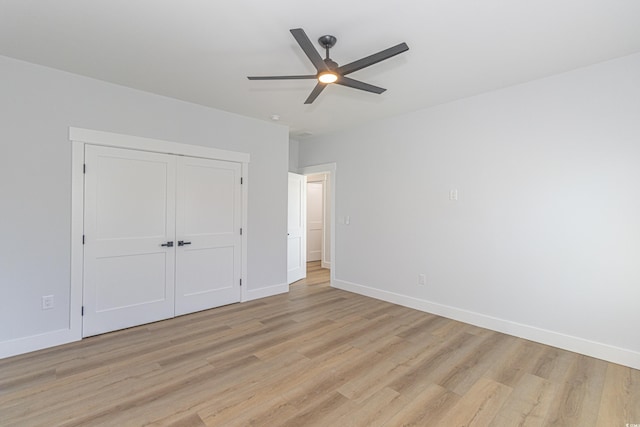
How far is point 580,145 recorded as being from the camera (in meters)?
2.77

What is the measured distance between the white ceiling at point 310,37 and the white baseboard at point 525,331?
8.30 feet

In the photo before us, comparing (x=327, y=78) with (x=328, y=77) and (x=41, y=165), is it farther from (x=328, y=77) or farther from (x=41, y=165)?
(x=41, y=165)

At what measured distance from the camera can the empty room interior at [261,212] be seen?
2043mm

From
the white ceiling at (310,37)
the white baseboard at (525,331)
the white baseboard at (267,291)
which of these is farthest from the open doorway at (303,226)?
the white ceiling at (310,37)

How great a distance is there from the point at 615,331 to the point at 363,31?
332 cm

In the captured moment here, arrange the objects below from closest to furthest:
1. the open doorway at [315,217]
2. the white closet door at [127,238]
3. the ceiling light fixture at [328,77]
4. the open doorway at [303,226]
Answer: the ceiling light fixture at [328,77], the white closet door at [127,238], the open doorway at [303,226], the open doorway at [315,217]

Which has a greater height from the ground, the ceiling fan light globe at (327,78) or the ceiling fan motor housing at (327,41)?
the ceiling fan motor housing at (327,41)

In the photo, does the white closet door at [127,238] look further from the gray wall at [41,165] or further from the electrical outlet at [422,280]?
the electrical outlet at [422,280]

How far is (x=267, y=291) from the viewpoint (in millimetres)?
4465

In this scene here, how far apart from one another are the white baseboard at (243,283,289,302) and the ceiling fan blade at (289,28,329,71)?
3239 mm

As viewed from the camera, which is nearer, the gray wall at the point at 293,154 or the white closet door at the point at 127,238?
the white closet door at the point at 127,238

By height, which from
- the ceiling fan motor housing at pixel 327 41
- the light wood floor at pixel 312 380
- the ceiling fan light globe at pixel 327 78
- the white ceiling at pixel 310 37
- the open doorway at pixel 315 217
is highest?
the white ceiling at pixel 310 37

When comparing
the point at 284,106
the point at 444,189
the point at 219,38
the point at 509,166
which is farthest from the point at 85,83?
the point at 509,166

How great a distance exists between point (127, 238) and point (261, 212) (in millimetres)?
1719
